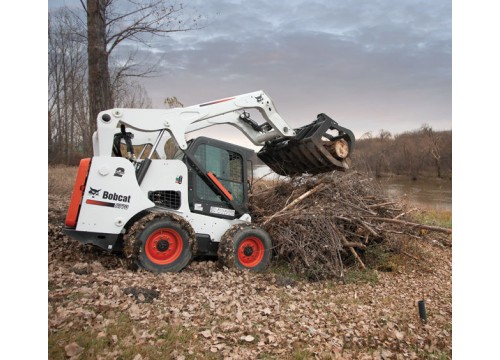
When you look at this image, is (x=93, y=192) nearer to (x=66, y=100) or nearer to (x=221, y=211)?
(x=221, y=211)

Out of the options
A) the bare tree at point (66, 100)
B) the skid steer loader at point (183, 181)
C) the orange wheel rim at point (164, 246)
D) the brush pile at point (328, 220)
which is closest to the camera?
the skid steer loader at point (183, 181)

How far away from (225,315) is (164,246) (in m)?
1.84

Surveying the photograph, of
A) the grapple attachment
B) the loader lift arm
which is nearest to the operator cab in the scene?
the loader lift arm

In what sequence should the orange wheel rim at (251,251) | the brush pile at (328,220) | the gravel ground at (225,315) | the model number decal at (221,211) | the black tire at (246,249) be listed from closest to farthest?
the gravel ground at (225,315), the black tire at (246,249), the orange wheel rim at (251,251), the model number decal at (221,211), the brush pile at (328,220)

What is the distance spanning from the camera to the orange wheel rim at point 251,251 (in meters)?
6.70

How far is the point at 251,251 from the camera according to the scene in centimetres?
680

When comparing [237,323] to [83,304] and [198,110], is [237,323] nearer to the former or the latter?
[83,304]

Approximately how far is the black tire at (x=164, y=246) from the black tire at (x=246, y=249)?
582 mm

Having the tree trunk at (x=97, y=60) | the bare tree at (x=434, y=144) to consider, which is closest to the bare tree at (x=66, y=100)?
the tree trunk at (x=97, y=60)

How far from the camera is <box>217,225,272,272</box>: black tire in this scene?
6508 millimetres

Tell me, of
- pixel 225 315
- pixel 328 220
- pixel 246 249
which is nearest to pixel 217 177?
pixel 246 249

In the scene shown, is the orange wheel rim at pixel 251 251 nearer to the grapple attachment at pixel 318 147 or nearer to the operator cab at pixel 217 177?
the operator cab at pixel 217 177

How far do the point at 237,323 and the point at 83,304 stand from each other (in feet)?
5.49

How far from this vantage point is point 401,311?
5.54 meters
